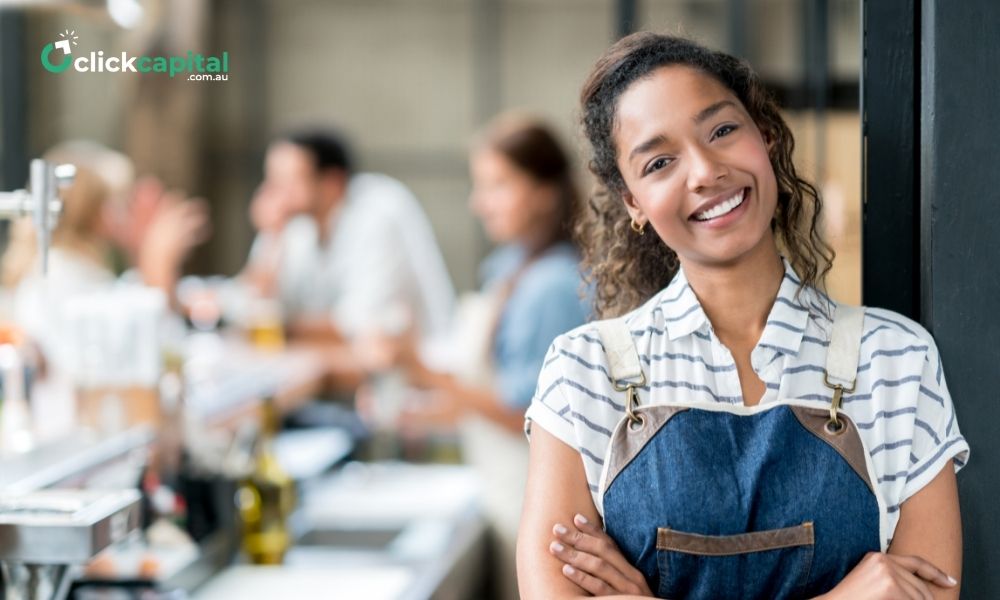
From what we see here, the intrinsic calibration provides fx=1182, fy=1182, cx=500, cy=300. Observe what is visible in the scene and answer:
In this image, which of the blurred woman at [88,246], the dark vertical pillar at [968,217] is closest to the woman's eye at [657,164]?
the dark vertical pillar at [968,217]

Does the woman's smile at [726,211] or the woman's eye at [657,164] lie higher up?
the woman's eye at [657,164]

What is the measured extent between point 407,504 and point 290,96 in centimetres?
502

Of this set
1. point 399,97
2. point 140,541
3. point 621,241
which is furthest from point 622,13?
point 399,97

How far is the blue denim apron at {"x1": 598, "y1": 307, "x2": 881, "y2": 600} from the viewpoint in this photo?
1.26m

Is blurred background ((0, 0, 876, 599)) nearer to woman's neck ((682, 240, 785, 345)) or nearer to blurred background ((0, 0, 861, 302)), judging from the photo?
blurred background ((0, 0, 861, 302))

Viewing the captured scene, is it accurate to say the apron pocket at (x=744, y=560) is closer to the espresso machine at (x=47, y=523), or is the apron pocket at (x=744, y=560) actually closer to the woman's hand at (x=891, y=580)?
the woman's hand at (x=891, y=580)

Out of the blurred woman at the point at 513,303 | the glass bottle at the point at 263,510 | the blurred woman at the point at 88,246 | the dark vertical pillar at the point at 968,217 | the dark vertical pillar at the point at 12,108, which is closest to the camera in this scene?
the dark vertical pillar at the point at 968,217

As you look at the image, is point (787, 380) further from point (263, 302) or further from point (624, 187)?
point (263, 302)

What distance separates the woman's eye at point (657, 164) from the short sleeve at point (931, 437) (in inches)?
14.2

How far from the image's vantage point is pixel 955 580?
49.3 inches

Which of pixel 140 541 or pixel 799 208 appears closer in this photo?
pixel 799 208

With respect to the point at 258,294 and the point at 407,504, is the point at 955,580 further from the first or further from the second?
the point at 258,294

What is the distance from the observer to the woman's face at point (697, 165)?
1299mm

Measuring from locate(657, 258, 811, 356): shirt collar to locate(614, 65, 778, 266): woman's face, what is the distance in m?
0.05
